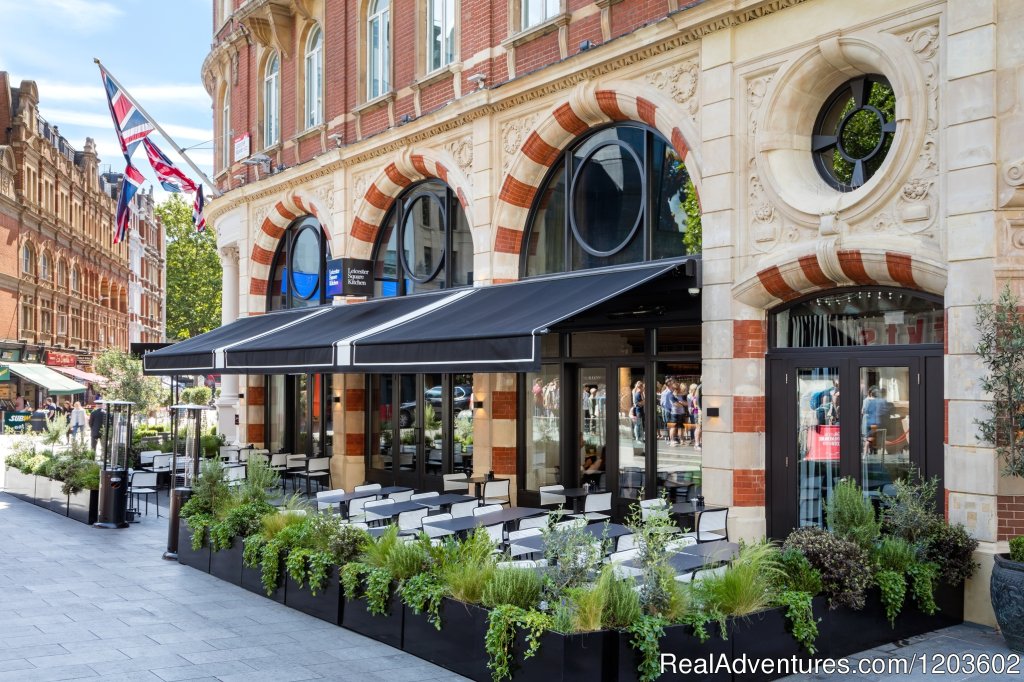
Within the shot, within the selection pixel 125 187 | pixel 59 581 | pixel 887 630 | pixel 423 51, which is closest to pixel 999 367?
pixel 887 630

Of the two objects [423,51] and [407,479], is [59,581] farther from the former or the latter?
[423,51]

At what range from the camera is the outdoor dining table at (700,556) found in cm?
803

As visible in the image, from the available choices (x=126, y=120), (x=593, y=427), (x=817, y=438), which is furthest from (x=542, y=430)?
(x=126, y=120)

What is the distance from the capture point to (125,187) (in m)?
22.9

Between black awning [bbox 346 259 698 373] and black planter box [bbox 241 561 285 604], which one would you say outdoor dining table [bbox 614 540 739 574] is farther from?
A: black planter box [bbox 241 561 285 604]

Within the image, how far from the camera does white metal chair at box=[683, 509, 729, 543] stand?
10.2 metres

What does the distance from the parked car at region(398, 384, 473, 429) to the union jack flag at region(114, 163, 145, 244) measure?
29.1ft

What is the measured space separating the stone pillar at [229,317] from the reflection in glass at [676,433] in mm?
15402

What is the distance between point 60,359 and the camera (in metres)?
50.3

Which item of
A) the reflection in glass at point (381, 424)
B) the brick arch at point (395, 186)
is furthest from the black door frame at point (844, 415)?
the reflection in glass at point (381, 424)

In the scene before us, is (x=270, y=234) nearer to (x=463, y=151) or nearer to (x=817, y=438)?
(x=463, y=151)

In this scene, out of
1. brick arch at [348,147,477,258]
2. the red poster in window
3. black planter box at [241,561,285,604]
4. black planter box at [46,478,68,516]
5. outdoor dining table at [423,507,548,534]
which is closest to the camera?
black planter box at [241,561,285,604]

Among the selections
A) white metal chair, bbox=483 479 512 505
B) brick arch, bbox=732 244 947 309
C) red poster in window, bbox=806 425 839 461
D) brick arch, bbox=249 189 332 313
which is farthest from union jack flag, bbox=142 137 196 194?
red poster in window, bbox=806 425 839 461

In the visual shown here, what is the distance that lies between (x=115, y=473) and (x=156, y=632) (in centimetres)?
749
